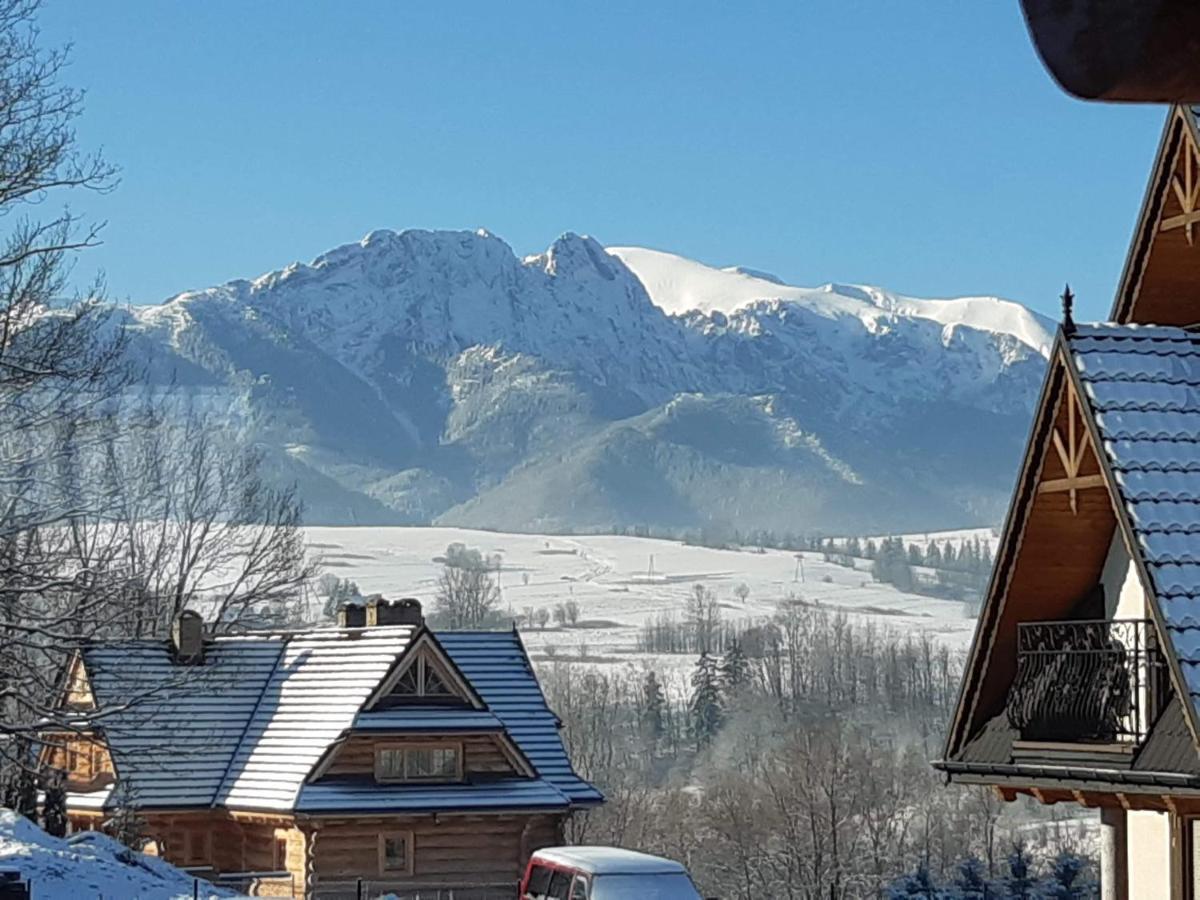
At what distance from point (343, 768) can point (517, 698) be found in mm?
6112

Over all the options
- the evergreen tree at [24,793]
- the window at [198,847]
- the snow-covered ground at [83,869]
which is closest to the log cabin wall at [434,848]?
the window at [198,847]

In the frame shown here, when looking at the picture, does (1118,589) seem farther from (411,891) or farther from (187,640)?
(187,640)

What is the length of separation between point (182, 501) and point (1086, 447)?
6997cm

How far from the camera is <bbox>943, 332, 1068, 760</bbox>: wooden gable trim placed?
1306cm

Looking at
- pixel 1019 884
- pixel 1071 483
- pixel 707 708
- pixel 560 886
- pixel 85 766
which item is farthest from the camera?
pixel 707 708

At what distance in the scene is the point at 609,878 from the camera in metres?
26.1

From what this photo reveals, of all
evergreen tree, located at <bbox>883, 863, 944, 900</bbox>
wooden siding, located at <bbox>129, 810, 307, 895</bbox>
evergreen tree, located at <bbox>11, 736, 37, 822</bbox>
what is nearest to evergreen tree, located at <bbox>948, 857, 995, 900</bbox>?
evergreen tree, located at <bbox>883, 863, 944, 900</bbox>

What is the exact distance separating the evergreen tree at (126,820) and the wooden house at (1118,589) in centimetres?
2913

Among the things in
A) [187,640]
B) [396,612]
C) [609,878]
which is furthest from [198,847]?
[609,878]

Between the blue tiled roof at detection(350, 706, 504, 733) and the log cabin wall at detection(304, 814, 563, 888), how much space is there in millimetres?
1927

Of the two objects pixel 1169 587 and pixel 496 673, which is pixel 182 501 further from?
pixel 1169 587

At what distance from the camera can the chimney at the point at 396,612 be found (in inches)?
1805

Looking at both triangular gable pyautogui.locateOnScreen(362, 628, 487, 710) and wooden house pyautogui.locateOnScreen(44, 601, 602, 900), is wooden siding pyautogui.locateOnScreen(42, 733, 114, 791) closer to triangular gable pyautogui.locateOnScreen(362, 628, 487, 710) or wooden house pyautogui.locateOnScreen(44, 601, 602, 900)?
wooden house pyautogui.locateOnScreen(44, 601, 602, 900)

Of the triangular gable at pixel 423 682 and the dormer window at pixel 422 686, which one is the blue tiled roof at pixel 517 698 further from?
the dormer window at pixel 422 686
